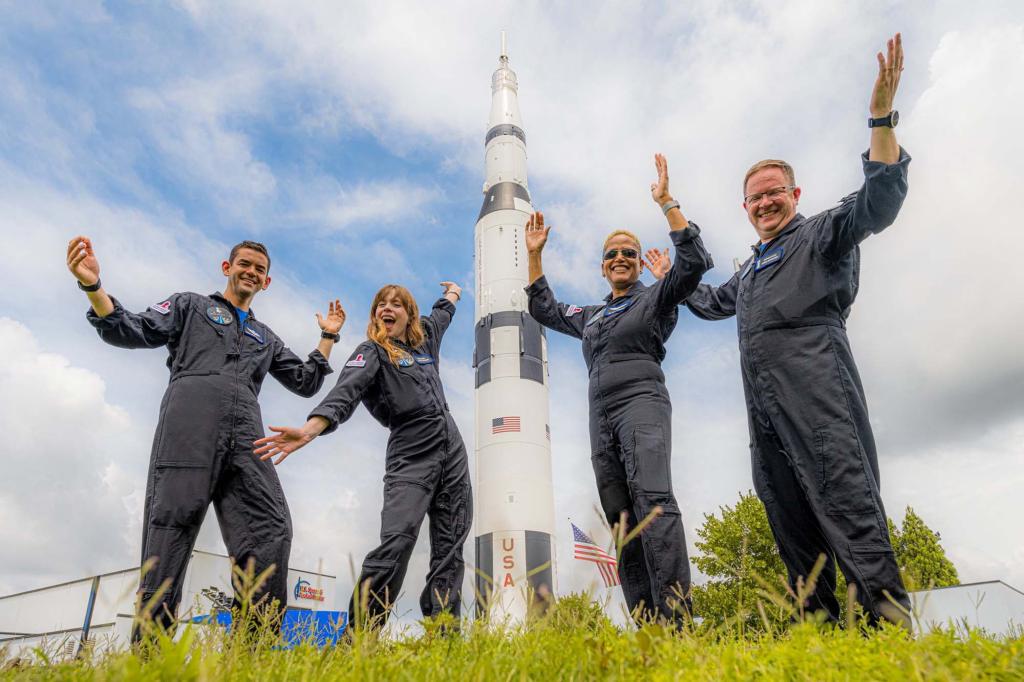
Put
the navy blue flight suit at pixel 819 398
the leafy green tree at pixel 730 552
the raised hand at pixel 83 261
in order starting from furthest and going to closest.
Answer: the leafy green tree at pixel 730 552 < the raised hand at pixel 83 261 < the navy blue flight suit at pixel 819 398

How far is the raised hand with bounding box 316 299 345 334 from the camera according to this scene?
542cm

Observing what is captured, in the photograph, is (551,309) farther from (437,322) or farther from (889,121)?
(889,121)

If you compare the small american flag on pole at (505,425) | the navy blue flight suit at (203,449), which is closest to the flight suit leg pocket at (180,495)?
the navy blue flight suit at (203,449)

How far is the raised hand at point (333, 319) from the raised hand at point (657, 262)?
8.19 ft

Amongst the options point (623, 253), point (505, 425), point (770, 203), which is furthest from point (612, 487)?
point (505, 425)

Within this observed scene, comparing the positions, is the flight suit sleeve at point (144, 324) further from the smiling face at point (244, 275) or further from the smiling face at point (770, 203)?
the smiling face at point (770, 203)

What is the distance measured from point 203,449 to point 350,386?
3.02 feet

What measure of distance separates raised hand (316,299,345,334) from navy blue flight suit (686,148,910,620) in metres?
3.01

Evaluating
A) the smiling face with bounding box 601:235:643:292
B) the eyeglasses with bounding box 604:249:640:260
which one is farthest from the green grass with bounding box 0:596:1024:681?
the eyeglasses with bounding box 604:249:640:260

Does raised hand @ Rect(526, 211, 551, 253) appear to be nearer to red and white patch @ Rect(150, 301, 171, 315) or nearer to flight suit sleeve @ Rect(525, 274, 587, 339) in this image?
flight suit sleeve @ Rect(525, 274, 587, 339)

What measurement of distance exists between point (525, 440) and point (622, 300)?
17.2 feet

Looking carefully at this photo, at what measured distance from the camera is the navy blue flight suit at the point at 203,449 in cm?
378

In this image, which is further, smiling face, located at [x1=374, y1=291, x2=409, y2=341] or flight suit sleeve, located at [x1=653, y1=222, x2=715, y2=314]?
smiling face, located at [x1=374, y1=291, x2=409, y2=341]

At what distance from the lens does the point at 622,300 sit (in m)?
5.10
